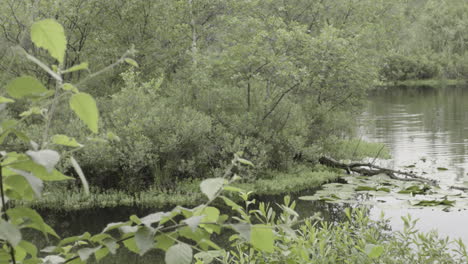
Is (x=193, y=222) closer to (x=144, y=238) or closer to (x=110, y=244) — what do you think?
(x=144, y=238)

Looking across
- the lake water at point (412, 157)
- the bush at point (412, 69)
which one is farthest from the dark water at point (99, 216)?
the bush at point (412, 69)

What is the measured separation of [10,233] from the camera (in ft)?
3.55

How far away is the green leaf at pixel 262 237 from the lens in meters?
1.23

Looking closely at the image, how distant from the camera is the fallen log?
15476 millimetres

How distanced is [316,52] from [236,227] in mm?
16109

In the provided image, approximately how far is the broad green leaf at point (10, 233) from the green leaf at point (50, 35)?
37 centimetres

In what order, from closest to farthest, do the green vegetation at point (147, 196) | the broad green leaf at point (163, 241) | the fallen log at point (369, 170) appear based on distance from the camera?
the broad green leaf at point (163, 241) < the green vegetation at point (147, 196) < the fallen log at point (369, 170)

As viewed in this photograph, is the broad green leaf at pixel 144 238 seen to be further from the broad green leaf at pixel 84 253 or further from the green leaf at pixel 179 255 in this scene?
the broad green leaf at pixel 84 253

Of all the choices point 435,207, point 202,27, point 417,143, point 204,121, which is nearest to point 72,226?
point 204,121

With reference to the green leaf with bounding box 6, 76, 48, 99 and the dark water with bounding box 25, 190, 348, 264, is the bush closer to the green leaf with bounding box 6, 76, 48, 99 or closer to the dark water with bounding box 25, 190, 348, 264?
the dark water with bounding box 25, 190, 348, 264

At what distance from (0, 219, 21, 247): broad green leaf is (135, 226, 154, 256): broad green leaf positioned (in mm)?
258

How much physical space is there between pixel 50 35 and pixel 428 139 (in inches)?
925

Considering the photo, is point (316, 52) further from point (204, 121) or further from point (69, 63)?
point (69, 63)

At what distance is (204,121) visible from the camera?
49.1 feet
